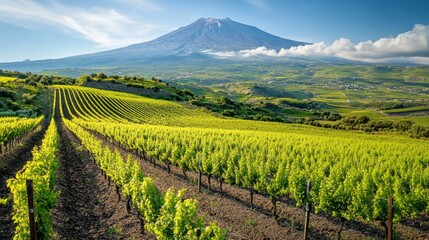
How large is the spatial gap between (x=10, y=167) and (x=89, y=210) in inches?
551

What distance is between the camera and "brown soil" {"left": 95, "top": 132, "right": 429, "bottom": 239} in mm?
17156

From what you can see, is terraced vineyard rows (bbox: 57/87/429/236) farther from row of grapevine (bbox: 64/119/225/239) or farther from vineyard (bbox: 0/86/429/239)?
row of grapevine (bbox: 64/119/225/239)

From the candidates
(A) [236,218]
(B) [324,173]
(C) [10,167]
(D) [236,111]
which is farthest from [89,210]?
(D) [236,111]

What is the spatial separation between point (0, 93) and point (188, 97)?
7259 cm

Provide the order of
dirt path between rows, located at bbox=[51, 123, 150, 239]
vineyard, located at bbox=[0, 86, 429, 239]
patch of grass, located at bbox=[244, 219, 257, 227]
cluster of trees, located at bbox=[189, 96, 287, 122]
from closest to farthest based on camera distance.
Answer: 1. vineyard, located at bbox=[0, 86, 429, 239]
2. dirt path between rows, located at bbox=[51, 123, 150, 239]
3. patch of grass, located at bbox=[244, 219, 257, 227]
4. cluster of trees, located at bbox=[189, 96, 287, 122]

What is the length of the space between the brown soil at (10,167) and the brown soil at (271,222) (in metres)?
7.63

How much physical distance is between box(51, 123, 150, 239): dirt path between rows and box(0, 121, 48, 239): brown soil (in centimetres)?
212

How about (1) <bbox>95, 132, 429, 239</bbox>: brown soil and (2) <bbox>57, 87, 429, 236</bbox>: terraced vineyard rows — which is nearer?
(2) <bbox>57, 87, 429, 236</bbox>: terraced vineyard rows

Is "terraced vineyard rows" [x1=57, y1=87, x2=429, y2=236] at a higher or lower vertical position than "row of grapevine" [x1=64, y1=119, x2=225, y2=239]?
lower

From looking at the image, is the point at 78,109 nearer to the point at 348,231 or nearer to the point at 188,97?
the point at 188,97

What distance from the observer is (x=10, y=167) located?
1160 inches

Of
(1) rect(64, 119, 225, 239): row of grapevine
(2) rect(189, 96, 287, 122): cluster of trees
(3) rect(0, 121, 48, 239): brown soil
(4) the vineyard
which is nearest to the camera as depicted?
(1) rect(64, 119, 225, 239): row of grapevine

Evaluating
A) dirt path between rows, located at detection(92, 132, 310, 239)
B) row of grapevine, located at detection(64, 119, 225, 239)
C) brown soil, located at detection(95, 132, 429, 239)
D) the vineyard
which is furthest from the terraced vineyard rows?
row of grapevine, located at detection(64, 119, 225, 239)

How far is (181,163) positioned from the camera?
1126 inches
